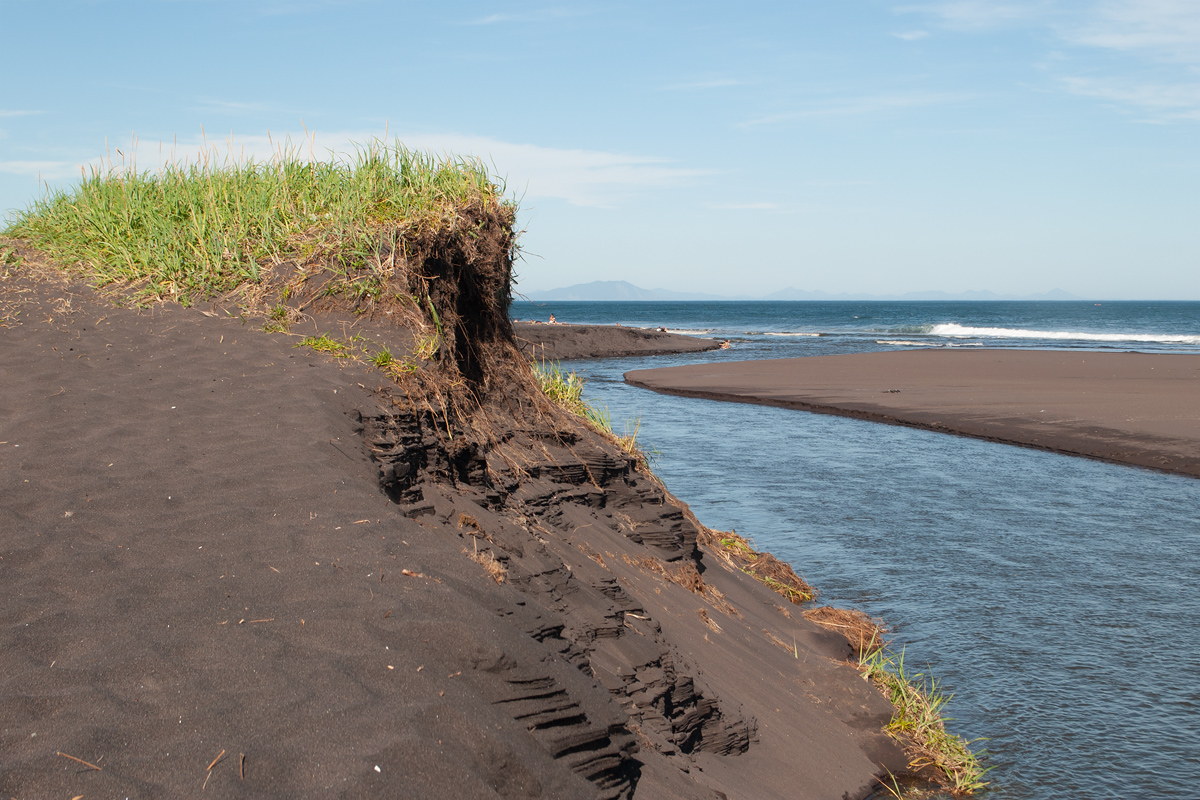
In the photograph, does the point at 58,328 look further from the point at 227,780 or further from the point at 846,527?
the point at 846,527

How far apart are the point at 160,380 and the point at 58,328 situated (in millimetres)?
1604

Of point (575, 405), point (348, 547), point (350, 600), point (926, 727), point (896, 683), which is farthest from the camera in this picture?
point (575, 405)

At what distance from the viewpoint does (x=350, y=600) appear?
3.35 meters

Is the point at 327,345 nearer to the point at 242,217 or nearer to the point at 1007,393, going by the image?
the point at 242,217

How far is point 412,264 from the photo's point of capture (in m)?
6.33

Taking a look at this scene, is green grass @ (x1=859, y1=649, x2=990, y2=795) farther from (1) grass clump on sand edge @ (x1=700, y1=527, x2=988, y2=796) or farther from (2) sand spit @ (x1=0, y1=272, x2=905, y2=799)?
(2) sand spit @ (x1=0, y1=272, x2=905, y2=799)

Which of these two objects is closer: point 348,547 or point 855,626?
point 348,547

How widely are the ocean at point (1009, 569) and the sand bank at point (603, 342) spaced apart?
23.3 m

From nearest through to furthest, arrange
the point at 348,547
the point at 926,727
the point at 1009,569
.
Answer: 1. the point at 348,547
2. the point at 926,727
3. the point at 1009,569

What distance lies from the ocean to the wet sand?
3.84ft

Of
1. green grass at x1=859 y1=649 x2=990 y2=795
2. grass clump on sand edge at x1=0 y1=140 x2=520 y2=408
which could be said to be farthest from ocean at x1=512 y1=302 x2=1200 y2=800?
grass clump on sand edge at x1=0 y1=140 x2=520 y2=408

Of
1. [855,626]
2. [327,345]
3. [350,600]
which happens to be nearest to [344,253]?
[327,345]

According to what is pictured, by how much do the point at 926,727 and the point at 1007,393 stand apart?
731 inches

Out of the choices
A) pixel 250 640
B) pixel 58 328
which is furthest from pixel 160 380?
pixel 250 640
